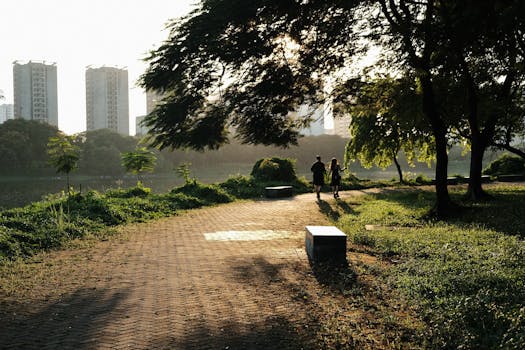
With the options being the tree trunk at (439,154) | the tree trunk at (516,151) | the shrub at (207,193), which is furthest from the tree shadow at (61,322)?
the tree trunk at (516,151)

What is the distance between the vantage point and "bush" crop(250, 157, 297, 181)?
25.8 m

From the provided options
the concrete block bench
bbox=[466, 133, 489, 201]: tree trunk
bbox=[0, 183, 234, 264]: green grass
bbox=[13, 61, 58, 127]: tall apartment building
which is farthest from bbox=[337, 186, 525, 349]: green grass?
bbox=[13, 61, 58, 127]: tall apartment building

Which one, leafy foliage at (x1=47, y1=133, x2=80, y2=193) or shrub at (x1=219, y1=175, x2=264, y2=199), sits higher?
leafy foliage at (x1=47, y1=133, x2=80, y2=193)

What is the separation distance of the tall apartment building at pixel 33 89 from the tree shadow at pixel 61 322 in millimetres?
129516

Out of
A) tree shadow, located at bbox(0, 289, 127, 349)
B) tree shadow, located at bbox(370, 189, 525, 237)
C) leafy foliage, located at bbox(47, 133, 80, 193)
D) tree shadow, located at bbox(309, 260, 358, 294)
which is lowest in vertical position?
tree shadow, located at bbox(0, 289, 127, 349)

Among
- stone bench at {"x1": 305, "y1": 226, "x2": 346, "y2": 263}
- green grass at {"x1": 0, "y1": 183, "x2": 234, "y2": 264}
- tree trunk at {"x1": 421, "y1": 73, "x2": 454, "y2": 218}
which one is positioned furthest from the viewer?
tree trunk at {"x1": 421, "y1": 73, "x2": 454, "y2": 218}

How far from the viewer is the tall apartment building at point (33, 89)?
12306cm

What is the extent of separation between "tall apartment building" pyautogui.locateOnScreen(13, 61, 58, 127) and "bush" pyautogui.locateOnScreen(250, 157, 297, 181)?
112 m

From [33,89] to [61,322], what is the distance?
138 m

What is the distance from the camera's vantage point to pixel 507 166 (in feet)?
108

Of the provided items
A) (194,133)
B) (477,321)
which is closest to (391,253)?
(477,321)

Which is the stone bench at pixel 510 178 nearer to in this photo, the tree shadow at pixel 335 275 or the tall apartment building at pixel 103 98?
the tree shadow at pixel 335 275

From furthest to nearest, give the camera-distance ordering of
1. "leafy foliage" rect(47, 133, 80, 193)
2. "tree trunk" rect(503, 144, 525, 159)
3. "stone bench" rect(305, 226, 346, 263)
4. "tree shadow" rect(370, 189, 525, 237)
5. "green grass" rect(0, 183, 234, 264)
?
"tree trunk" rect(503, 144, 525, 159) < "leafy foliage" rect(47, 133, 80, 193) < "tree shadow" rect(370, 189, 525, 237) < "green grass" rect(0, 183, 234, 264) < "stone bench" rect(305, 226, 346, 263)

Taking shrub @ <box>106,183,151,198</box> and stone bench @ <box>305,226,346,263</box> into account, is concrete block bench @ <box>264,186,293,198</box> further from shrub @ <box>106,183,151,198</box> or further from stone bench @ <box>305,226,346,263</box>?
stone bench @ <box>305,226,346,263</box>
